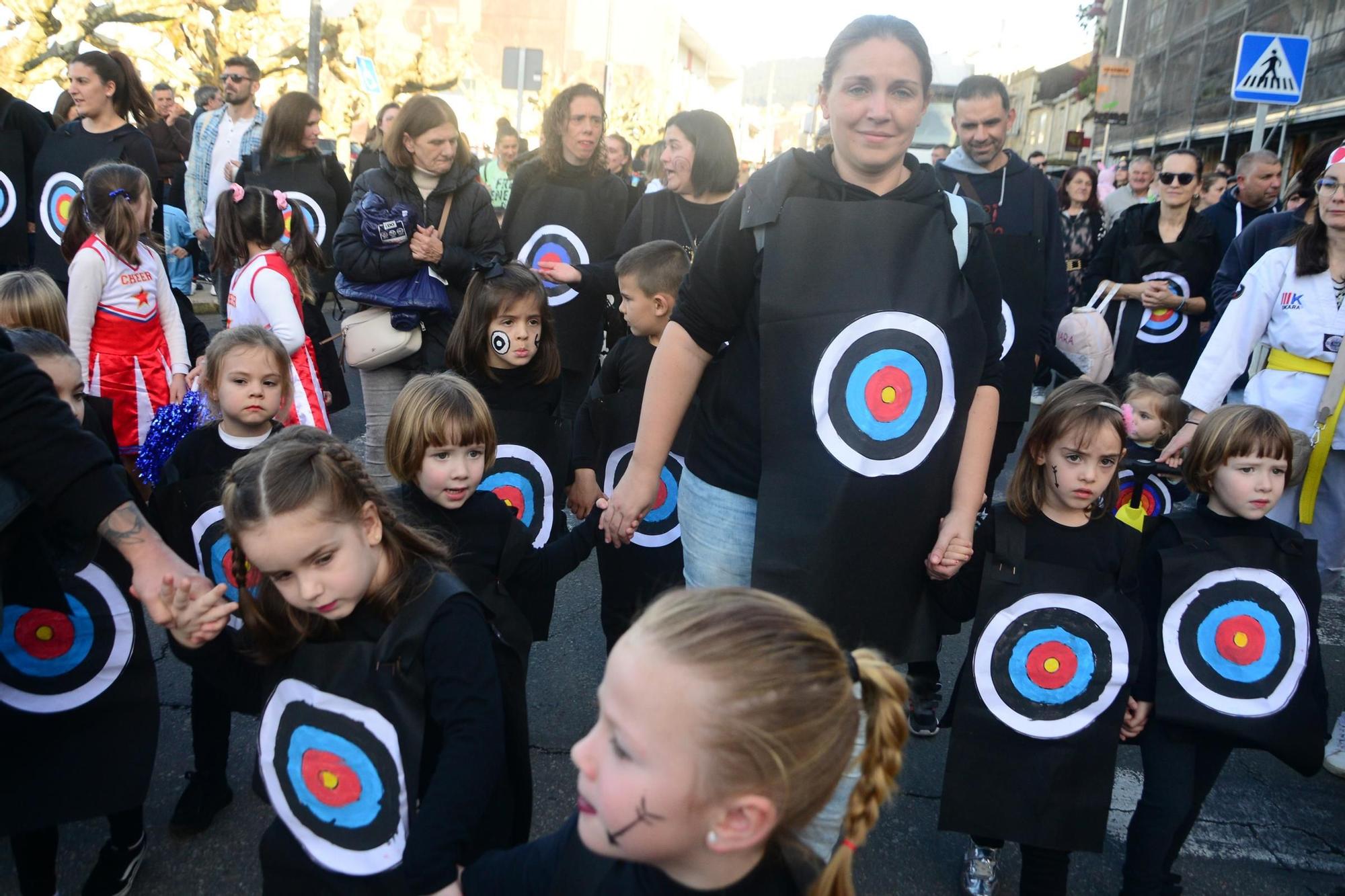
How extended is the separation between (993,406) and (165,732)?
2673 millimetres

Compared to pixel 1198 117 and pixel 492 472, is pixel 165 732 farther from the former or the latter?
pixel 1198 117

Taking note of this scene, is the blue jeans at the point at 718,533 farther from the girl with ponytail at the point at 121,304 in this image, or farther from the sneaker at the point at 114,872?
the girl with ponytail at the point at 121,304

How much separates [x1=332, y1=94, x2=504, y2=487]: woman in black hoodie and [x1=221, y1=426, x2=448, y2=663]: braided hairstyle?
2.27m

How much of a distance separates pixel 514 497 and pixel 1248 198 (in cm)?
536

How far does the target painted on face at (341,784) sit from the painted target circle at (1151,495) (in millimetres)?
3084

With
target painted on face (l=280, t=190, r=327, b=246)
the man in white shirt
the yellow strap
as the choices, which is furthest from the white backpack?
the man in white shirt

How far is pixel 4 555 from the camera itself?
2.13 m

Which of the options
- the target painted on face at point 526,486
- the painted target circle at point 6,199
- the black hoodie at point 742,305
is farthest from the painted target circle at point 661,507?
the painted target circle at point 6,199

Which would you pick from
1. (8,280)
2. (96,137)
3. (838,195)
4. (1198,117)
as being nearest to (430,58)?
(1198,117)

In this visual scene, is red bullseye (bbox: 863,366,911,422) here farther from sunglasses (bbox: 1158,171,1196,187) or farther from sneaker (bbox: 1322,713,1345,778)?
sunglasses (bbox: 1158,171,1196,187)

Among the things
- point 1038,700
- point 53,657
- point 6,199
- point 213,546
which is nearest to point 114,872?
point 53,657

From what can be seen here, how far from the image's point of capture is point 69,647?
8.30 ft

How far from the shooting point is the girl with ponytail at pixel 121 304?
167 inches

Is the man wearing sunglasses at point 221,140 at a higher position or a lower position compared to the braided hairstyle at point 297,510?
higher
